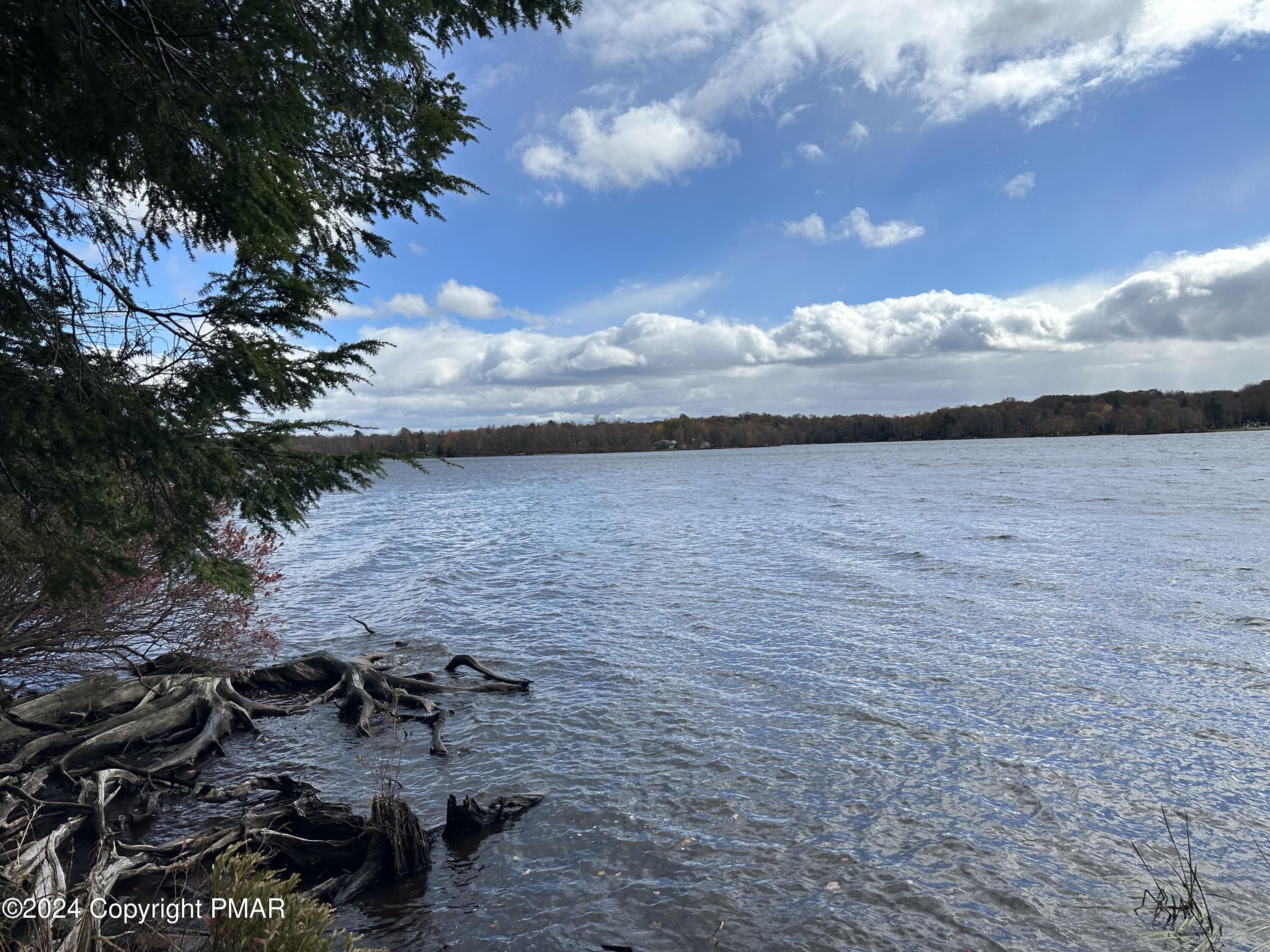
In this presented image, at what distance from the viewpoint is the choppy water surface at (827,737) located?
6074 millimetres

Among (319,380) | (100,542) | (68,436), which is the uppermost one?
(319,380)

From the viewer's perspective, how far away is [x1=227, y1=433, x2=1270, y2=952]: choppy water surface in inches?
239

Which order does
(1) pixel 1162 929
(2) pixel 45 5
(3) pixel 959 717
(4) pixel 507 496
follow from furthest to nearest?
(4) pixel 507 496
(3) pixel 959 717
(1) pixel 1162 929
(2) pixel 45 5

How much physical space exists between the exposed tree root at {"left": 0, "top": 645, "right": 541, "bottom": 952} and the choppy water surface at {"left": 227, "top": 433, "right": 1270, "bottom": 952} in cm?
44

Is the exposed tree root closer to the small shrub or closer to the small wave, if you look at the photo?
the small shrub

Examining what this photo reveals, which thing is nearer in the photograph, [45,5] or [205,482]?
[45,5]

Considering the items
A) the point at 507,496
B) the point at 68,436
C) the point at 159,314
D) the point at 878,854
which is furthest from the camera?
the point at 507,496

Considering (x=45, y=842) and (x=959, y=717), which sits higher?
(x=45, y=842)

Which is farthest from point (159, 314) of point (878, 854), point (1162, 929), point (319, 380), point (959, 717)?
point (959, 717)

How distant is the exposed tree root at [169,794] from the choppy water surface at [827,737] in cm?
Answer: 44

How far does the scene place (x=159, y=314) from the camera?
16.4ft

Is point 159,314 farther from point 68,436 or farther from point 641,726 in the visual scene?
point 641,726

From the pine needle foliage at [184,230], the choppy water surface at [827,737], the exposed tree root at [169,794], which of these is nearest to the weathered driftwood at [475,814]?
the exposed tree root at [169,794]

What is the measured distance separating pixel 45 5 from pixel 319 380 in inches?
112
